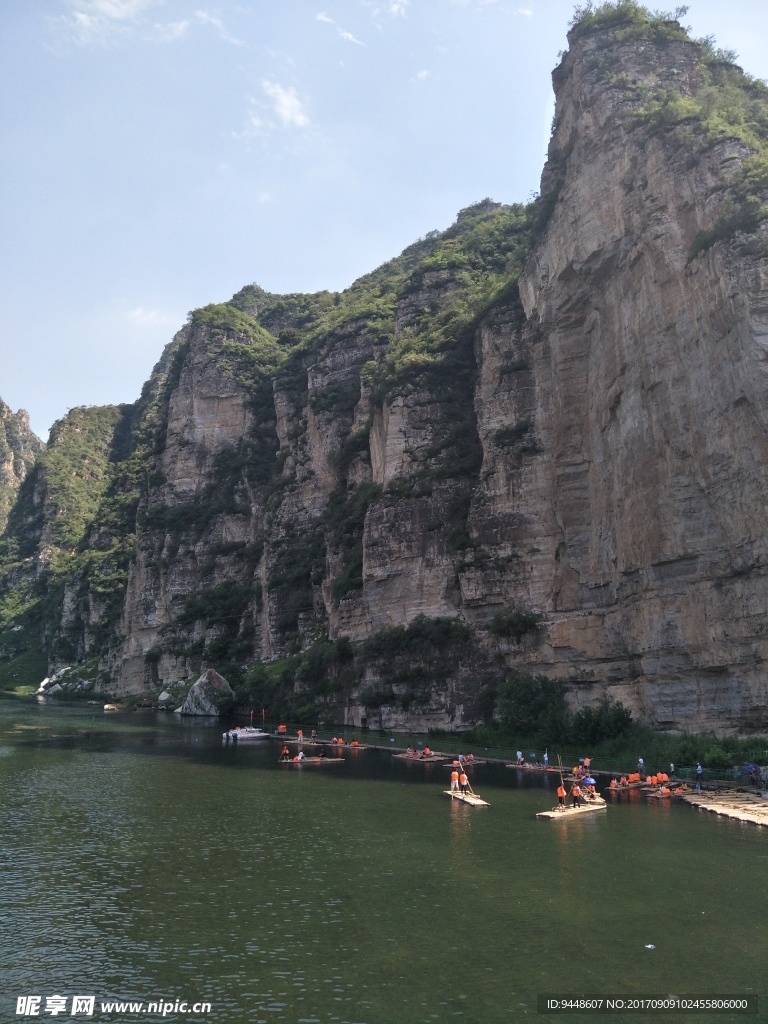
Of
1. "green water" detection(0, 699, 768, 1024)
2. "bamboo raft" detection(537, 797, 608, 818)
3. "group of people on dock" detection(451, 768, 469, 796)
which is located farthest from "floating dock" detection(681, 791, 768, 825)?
"group of people on dock" detection(451, 768, 469, 796)

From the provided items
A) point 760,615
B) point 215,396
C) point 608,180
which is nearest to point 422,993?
point 760,615

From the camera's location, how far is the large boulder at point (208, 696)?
3155 inches

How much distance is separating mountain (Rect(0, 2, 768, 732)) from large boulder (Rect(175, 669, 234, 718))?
2795 millimetres

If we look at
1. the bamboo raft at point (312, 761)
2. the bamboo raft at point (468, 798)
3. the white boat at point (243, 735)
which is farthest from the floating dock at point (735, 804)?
the white boat at point (243, 735)

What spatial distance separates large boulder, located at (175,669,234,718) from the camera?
80125 mm

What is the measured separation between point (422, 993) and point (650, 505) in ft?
97.8

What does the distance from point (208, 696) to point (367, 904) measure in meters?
65.3

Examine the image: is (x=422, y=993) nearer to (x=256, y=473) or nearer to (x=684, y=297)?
(x=684, y=297)

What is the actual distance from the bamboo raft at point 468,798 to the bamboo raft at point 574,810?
8.86ft

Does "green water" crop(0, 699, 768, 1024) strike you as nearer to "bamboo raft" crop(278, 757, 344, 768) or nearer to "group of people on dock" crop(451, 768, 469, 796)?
"group of people on dock" crop(451, 768, 469, 796)

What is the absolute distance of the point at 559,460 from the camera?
50656mm

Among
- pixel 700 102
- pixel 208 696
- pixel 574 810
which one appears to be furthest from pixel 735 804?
pixel 208 696

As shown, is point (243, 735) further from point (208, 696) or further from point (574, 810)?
point (574, 810)

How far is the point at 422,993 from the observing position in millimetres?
14266
